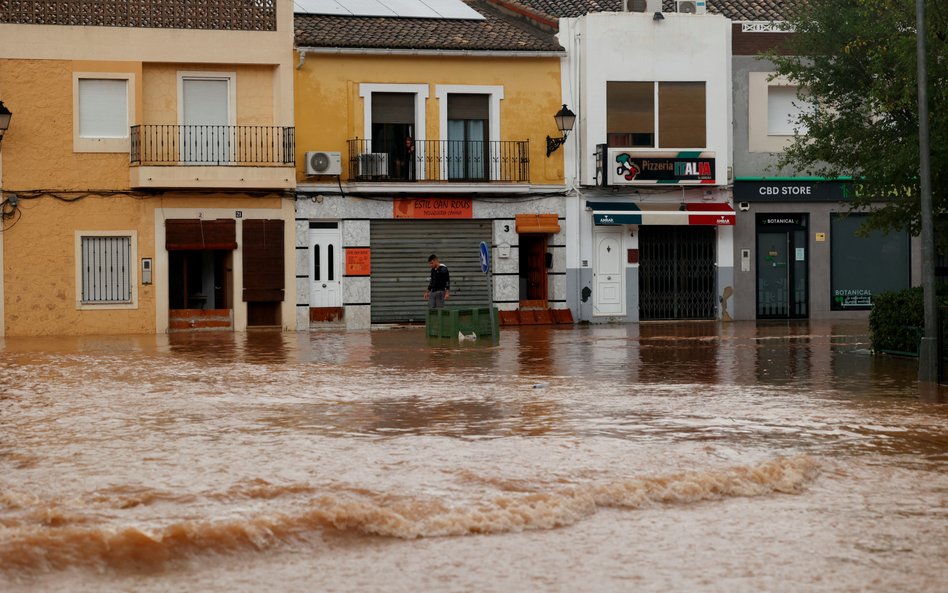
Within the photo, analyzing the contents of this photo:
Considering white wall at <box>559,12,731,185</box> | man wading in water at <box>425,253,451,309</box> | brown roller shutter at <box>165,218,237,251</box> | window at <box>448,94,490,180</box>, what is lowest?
man wading in water at <box>425,253,451,309</box>

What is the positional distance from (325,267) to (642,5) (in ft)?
32.6

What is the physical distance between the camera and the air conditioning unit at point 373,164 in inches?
1248

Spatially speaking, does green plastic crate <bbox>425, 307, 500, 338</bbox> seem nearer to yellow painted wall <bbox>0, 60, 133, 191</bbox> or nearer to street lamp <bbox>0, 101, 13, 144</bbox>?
yellow painted wall <bbox>0, 60, 133, 191</bbox>

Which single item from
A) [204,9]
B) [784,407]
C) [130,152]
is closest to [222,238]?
[130,152]

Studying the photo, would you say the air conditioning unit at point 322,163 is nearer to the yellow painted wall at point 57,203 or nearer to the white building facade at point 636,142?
the yellow painted wall at point 57,203

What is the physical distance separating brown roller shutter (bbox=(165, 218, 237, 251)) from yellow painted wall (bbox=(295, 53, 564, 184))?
201 cm

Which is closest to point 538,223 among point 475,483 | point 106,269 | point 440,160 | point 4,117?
point 440,160

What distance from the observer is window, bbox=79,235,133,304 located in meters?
30.6

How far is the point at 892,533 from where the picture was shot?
302 inches

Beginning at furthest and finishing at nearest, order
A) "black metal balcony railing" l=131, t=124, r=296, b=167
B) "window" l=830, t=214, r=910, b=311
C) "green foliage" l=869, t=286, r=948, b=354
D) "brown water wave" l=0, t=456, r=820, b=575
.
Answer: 1. "window" l=830, t=214, r=910, b=311
2. "black metal balcony railing" l=131, t=124, r=296, b=167
3. "green foliage" l=869, t=286, r=948, b=354
4. "brown water wave" l=0, t=456, r=820, b=575

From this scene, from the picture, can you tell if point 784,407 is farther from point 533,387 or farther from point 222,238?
point 222,238

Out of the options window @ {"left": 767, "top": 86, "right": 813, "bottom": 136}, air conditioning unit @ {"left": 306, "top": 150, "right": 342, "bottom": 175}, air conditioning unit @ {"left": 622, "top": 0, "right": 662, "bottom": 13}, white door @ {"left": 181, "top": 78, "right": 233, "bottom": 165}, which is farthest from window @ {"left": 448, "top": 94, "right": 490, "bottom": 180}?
window @ {"left": 767, "top": 86, "right": 813, "bottom": 136}

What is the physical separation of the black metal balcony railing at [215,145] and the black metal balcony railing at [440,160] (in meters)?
1.70

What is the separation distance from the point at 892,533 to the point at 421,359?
1342 cm
